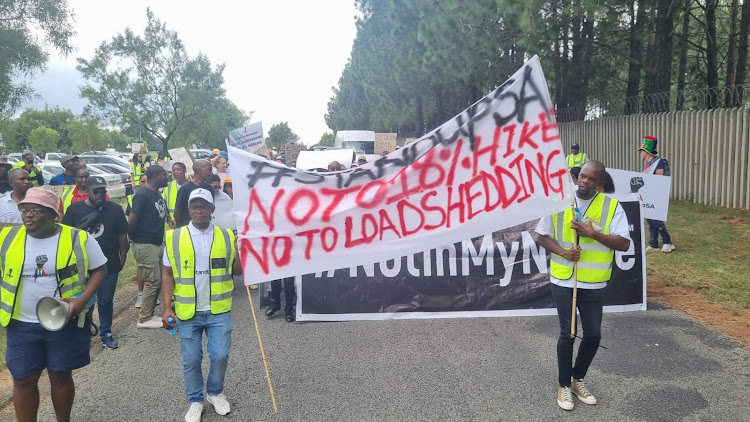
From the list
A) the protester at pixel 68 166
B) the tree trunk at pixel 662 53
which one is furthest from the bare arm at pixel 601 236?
the tree trunk at pixel 662 53

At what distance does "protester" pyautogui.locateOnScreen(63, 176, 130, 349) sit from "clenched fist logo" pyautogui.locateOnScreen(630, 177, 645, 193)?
22.9ft

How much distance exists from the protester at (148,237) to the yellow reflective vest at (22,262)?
283 cm

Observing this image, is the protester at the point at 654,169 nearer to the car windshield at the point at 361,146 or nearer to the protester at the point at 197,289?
the protester at the point at 197,289

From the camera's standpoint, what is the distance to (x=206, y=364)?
5.35 meters

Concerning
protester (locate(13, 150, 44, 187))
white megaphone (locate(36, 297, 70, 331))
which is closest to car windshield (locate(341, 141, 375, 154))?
protester (locate(13, 150, 44, 187))

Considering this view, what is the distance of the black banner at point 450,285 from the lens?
256 inches

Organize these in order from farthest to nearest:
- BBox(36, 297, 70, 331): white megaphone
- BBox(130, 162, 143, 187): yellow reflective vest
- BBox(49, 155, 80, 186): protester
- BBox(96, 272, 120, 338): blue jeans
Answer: BBox(130, 162, 143, 187): yellow reflective vest < BBox(49, 155, 80, 186): protester < BBox(96, 272, 120, 338): blue jeans < BBox(36, 297, 70, 331): white megaphone

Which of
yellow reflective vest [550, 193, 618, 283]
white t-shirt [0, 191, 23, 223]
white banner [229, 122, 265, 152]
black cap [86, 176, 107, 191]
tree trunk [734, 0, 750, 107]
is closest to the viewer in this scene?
yellow reflective vest [550, 193, 618, 283]

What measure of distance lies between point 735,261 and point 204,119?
110 ft

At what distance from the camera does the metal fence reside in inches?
445

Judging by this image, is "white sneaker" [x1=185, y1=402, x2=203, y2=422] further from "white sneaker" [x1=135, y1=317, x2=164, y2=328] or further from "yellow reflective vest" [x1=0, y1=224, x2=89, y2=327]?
"white sneaker" [x1=135, y1=317, x2=164, y2=328]

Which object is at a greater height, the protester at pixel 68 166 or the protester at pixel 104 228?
the protester at pixel 68 166

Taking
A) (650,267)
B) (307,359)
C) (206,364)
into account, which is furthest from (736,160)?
(206,364)

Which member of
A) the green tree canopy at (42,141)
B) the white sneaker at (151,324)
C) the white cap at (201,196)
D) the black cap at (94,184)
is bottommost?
the white sneaker at (151,324)
